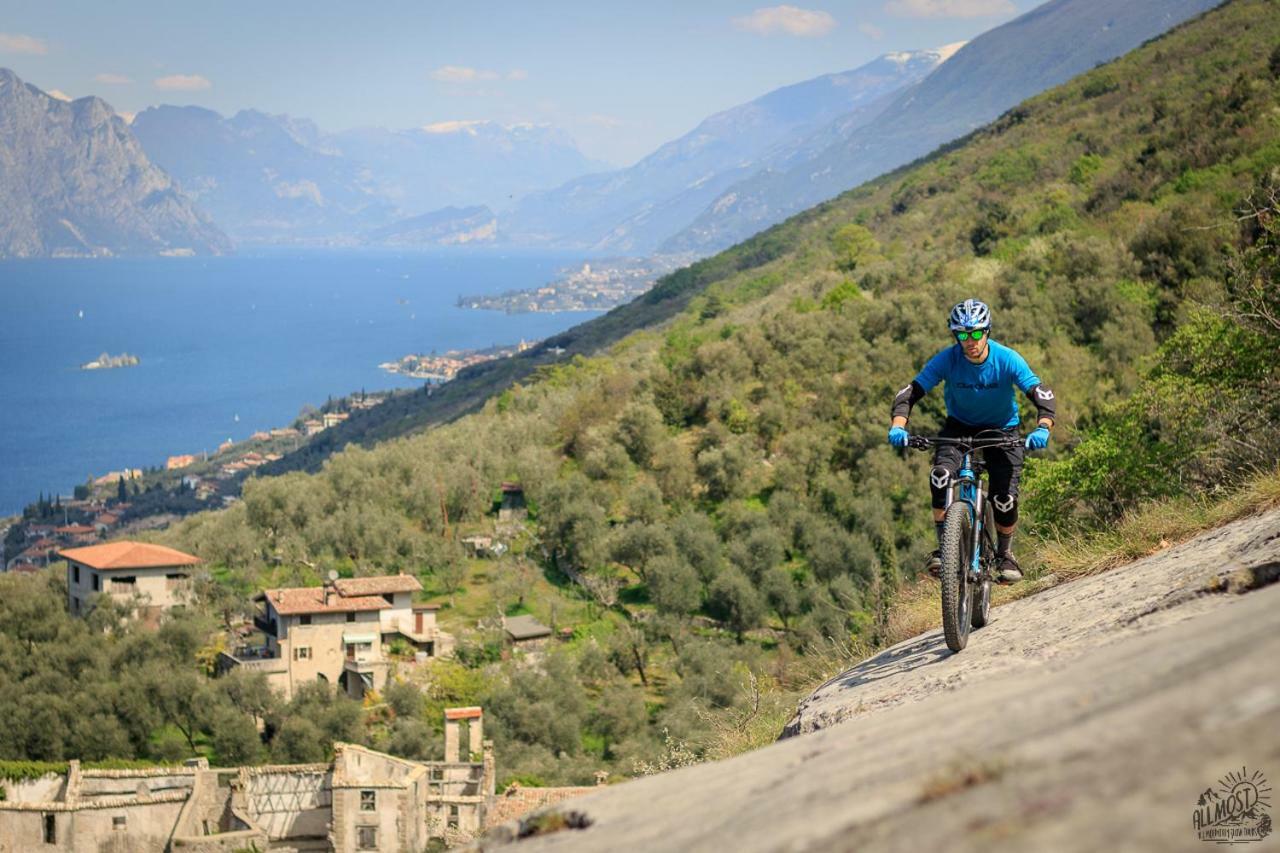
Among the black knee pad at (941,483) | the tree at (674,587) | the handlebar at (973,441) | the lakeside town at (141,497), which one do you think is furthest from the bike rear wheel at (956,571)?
the lakeside town at (141,497)

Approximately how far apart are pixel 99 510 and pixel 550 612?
85944 millimetres

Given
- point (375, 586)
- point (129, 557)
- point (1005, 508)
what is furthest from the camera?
point (129, 557)

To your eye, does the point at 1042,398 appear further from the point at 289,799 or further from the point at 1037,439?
the point at 289,799

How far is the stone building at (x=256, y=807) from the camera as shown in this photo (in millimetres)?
26391

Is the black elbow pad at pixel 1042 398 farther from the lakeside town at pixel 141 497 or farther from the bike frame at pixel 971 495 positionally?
the lakeside town at pixel 141 497

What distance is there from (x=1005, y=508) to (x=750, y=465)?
3737 cm

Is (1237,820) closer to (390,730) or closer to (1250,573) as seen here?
(1250,573)

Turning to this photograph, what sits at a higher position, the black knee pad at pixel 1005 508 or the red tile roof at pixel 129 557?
the black knee pad at pixel 1005 508

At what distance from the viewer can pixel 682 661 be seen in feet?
116

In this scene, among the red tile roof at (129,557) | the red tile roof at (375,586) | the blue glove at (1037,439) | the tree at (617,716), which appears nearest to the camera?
the blue glove at (1037,439)

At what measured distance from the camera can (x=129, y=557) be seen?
45.2 metres

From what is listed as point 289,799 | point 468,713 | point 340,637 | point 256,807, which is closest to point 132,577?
point 340,637

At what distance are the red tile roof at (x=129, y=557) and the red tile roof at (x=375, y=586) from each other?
332 inches

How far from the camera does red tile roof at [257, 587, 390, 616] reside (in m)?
39.5
